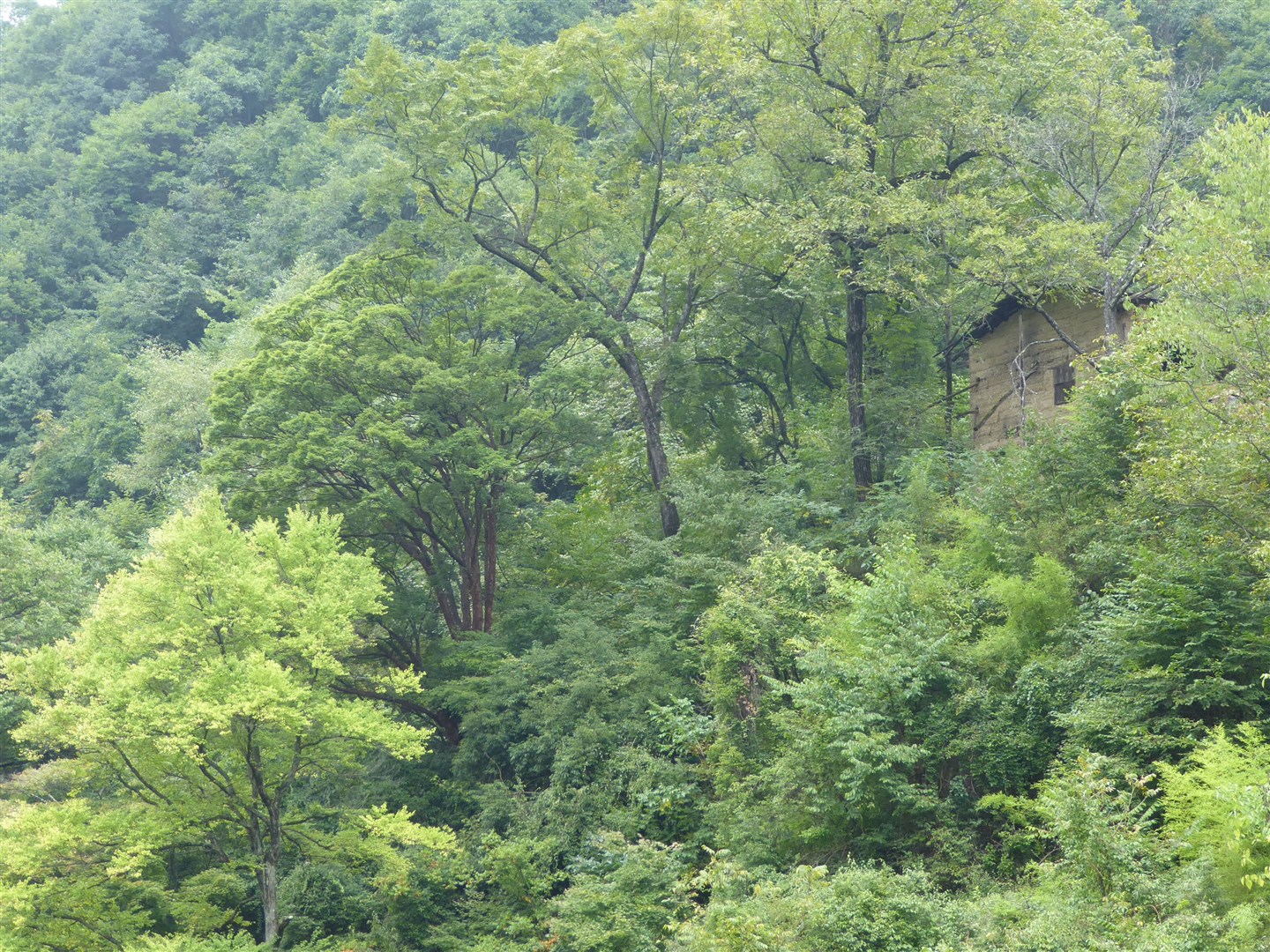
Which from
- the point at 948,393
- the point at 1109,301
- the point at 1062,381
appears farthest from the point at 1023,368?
the point at 1109,301

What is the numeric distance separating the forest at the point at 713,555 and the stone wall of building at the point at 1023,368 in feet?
2.96

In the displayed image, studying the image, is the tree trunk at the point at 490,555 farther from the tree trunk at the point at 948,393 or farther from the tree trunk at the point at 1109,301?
the tree trunk at the point at 1109,301

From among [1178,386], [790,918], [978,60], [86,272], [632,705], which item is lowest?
[790,918]

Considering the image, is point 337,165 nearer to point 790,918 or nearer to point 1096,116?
point 1096,116

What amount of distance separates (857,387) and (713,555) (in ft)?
17.3

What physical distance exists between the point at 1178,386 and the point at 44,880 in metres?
17.4

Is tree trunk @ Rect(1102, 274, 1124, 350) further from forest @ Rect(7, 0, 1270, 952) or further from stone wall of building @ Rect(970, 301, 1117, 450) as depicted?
stone wall of building @ Rect(970, 301, 1117, 450)

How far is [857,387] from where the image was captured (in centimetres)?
2589

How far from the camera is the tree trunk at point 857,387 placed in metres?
25.3

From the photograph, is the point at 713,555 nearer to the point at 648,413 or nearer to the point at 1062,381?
the point at 648,413

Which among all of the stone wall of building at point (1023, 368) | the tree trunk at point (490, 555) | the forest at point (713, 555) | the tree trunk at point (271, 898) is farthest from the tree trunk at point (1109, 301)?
the tree trunk at point (271, 898)

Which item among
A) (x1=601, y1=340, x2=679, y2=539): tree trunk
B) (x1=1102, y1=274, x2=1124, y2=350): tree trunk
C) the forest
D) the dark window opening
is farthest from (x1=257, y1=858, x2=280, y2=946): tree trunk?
the dark window opening

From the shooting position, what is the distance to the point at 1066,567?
16.9m

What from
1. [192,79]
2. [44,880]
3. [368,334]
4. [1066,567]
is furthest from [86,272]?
[1066,567]
